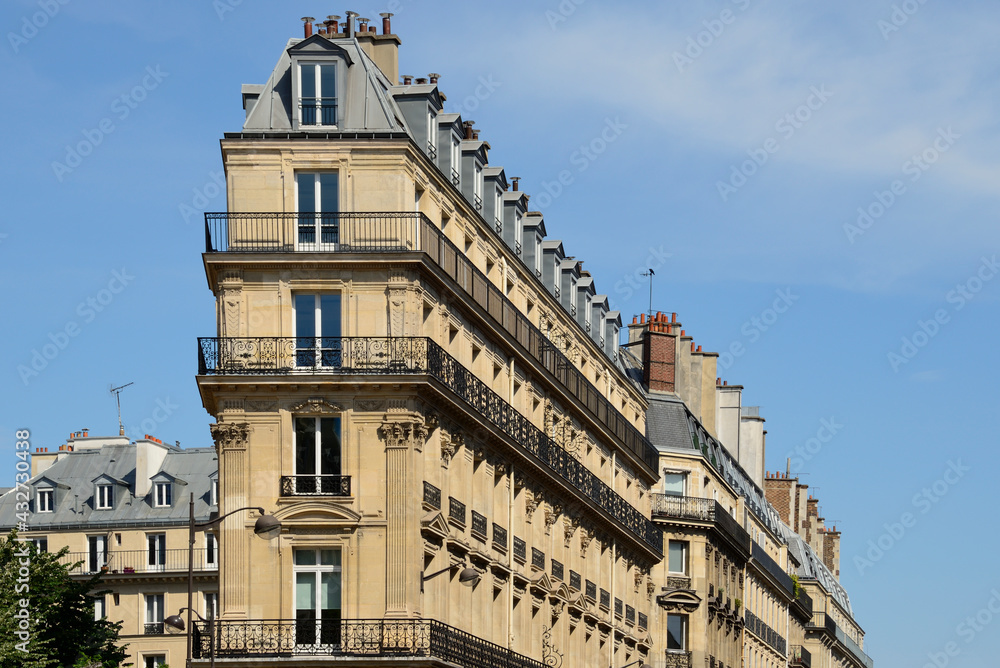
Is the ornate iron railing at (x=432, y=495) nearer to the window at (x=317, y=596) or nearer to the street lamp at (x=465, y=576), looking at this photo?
the street lamp at (x=465, y=576)

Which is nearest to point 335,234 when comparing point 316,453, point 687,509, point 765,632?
point 316,453

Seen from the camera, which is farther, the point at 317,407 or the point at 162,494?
the point at 162,494

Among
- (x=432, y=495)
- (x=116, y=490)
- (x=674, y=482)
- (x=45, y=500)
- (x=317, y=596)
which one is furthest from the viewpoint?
(x=45, y=500)

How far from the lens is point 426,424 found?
40.5 metres

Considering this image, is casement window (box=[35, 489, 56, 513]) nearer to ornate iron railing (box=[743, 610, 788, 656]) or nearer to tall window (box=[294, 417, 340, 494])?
ornate iron railing (box=[743, 610, 788, 656])

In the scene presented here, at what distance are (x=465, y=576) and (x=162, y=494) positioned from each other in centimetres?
3747

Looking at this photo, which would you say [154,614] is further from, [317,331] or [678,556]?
[317,331]

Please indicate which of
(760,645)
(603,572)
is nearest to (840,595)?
(760,645)

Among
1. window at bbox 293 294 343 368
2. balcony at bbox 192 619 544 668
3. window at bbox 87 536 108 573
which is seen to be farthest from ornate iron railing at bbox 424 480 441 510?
window at bbox 87 536 108 573

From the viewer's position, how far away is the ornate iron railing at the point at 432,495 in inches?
1590

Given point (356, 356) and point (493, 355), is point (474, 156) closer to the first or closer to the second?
point (493, 355)

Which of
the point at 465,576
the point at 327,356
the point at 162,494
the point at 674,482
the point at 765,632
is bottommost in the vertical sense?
the point at 465,576

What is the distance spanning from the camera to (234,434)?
39594mm

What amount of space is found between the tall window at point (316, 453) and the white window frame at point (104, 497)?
39.5 meters
